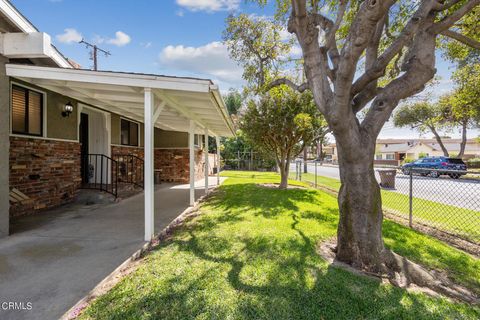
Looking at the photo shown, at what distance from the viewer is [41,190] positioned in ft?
19.2

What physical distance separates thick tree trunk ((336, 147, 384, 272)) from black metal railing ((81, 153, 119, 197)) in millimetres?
6946

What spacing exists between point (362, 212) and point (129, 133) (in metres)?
9.43

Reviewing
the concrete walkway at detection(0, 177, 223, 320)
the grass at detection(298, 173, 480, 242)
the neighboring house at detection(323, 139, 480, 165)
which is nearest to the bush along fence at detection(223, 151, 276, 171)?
the grass at detection(298, 173, 480, 242)

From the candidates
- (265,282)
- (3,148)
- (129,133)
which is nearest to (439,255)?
(265,282)

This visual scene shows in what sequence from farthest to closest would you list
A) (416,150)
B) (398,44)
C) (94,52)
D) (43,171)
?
1. (416,150)
2. (94,52)
3. (43,171)
4. (398,44)

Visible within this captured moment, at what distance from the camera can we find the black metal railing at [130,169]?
918 cm

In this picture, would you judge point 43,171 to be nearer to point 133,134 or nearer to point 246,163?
point 133,134

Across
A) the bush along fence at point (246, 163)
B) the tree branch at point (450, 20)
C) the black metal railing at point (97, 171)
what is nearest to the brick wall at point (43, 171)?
the black metal railing at point (97, 171)

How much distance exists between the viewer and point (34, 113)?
5656mm

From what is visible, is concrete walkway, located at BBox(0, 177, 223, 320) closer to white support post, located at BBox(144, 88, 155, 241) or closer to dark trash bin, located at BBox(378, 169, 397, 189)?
white support post, located at BBox(144, 88, 155, 241)

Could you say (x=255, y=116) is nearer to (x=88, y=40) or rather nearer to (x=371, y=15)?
(x=371, y=15)

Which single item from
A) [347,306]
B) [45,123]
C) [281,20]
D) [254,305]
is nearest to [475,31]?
[281,20]

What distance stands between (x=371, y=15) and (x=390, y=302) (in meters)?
3.01

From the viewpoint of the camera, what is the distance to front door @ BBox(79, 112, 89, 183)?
26.3 feet
